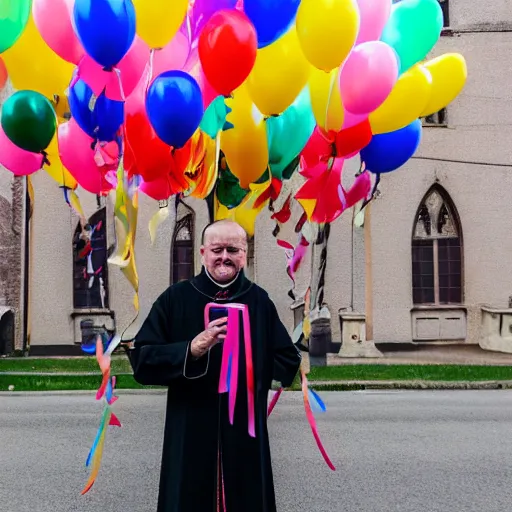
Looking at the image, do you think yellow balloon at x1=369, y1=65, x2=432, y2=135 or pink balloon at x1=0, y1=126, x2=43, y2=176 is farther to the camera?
pink balloon at x1=0, y1=126, x2=43, y2=176

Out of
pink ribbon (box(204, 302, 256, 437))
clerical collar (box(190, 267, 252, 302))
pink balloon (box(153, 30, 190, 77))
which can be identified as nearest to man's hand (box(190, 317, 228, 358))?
pink ribbon (box(204, 302, 256, 437))

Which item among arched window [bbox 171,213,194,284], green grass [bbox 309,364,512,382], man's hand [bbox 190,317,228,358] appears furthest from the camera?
arched window [bbox 171,213,194,284]

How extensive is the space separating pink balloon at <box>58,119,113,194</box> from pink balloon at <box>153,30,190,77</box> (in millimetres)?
571

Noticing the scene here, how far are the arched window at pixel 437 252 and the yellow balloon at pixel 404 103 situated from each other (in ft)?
38.2

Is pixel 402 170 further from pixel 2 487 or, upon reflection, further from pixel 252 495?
pixel 252 495

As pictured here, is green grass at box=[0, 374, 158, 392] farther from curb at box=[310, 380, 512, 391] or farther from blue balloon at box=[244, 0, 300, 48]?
blue balloon at box=[244, 0, 300, 48]

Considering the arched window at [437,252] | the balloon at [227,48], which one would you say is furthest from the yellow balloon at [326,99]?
the arched window at [437,252]

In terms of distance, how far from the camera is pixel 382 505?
5297 mm

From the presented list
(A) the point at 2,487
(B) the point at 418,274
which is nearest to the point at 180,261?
(B) the point at 418,274

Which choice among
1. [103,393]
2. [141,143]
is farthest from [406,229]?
[103,393]

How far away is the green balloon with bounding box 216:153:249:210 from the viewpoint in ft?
13.6

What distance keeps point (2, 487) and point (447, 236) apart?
11588 millimetres

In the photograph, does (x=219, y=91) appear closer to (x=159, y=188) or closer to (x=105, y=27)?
A: (x=105, y=27)

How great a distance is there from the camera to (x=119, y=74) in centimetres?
351
